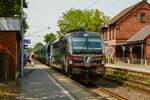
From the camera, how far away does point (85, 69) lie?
2412 cm

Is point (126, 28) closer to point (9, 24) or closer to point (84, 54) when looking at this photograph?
point (84, 54)

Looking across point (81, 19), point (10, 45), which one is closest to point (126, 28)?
point (81, 19)

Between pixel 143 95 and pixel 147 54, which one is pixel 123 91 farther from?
pixel 147 54

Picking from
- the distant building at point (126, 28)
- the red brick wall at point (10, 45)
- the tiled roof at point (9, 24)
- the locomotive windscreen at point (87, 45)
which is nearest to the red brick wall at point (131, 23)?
the distant building at point (126, 28)

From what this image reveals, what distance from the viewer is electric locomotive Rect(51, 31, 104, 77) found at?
24141mm

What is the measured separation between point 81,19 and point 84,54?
224 ft

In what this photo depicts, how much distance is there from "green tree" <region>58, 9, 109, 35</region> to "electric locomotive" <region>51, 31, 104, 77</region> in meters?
64.7

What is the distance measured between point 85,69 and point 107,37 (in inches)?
1945

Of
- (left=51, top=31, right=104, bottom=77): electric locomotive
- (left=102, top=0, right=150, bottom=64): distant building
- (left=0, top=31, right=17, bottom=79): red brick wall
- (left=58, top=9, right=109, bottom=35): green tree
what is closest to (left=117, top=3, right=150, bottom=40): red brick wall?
(left=102, top=0, right=150, bottom=64): distant building

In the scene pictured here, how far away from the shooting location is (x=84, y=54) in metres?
24.5

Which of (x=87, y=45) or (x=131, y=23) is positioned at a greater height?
(x=131, y=23)

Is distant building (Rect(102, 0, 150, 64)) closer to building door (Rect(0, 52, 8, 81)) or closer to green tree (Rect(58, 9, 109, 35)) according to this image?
green tree (Rect(58, 9, 109, 35))

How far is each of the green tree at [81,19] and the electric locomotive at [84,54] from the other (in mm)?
64734

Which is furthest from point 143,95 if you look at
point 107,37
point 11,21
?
point 107,37
